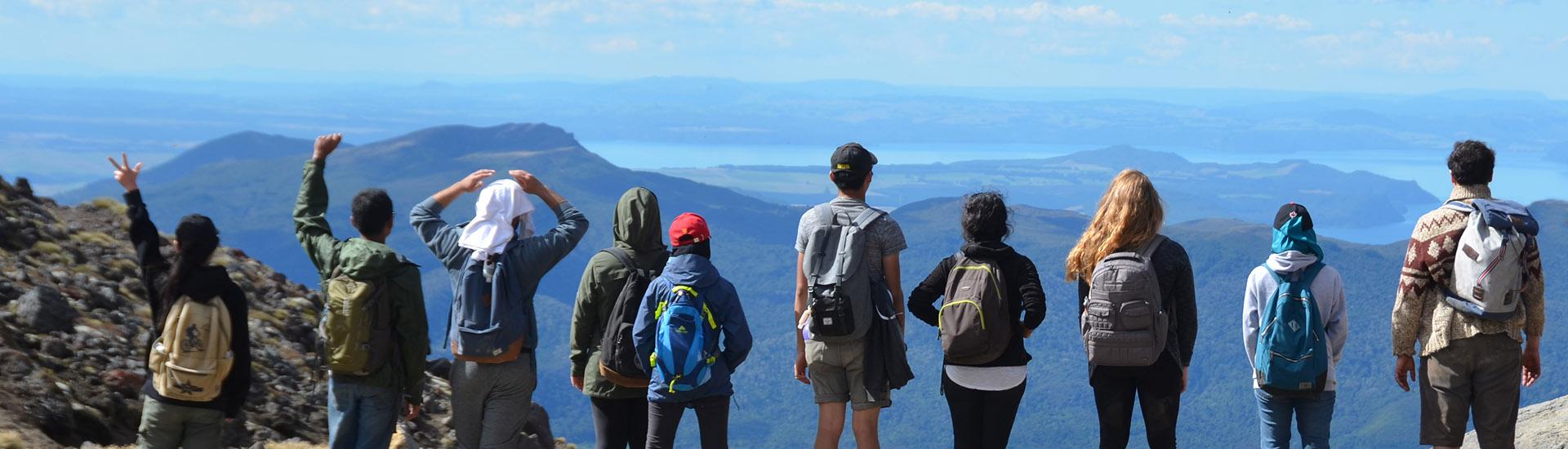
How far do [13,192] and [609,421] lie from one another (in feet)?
54.6

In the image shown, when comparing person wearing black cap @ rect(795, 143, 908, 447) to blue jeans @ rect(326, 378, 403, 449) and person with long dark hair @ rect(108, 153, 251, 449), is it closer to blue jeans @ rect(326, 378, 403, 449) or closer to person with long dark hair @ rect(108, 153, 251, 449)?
blue jeans @ rect(326, 378, 403, 449)

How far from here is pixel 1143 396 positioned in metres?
8.38

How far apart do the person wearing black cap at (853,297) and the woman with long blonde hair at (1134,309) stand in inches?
46.3

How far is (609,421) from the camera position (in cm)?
895

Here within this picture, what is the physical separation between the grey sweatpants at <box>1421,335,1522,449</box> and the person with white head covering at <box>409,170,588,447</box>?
218 inches

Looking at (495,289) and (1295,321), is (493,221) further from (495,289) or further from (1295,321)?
(1295,321)

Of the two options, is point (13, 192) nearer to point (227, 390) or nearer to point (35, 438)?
point (35, 438)

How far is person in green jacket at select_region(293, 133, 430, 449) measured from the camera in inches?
317

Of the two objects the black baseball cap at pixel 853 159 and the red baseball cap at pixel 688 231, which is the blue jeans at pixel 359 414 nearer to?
the red baseball cap at pixel 688 231

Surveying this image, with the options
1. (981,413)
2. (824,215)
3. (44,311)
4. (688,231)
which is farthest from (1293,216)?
(44,311)

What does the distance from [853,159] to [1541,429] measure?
773 cm

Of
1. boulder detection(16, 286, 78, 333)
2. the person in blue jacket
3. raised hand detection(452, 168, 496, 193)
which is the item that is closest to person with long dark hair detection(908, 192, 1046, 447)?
the person in blue jacket

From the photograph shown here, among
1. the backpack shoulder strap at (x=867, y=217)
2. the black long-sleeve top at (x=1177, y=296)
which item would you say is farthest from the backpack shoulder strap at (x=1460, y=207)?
the backpack shoulder strap at (x=867, y=217)

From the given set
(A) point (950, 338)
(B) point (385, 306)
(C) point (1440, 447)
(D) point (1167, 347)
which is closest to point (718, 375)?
(A) point (950, 338)
